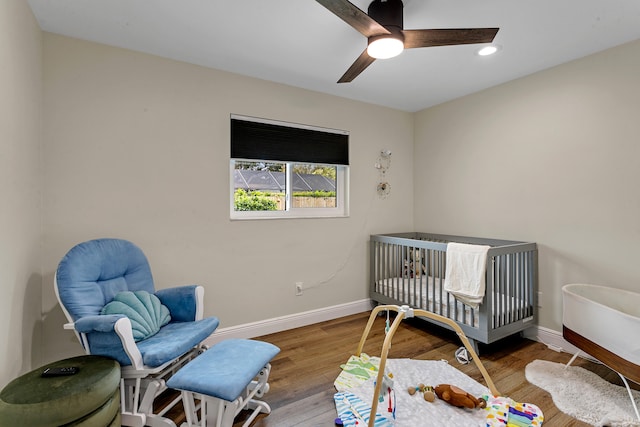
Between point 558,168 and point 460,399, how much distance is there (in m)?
2.07

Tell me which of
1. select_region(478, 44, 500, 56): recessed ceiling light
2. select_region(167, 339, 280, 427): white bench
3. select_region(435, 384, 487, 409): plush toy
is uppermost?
select_region(478, 44, 500, 56): recessed ceiling light

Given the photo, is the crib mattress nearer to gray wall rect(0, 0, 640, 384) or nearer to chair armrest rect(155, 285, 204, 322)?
gray wall rect(0, 0, 640, 384)

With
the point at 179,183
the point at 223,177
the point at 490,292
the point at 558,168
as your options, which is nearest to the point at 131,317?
the point at 179,183

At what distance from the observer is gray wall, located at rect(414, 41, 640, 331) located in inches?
89.6

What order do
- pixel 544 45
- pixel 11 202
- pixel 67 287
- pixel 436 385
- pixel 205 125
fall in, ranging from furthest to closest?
pixel 205 125 < pixel 544 45 < pixel 436 385 < pixel 67 287 < pixel 11 202

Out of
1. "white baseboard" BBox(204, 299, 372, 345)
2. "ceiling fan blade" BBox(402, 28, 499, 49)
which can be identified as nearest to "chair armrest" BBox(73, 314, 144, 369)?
"white baseboard" BBox(204, 299, 372, 345)

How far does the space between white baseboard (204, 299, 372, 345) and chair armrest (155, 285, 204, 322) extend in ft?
2.03

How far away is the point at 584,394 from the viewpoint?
192 centimetres

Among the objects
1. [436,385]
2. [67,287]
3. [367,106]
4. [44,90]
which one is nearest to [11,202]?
[67,287]

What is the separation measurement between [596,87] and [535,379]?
224 centimetres

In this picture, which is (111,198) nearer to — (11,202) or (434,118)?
(11,202)

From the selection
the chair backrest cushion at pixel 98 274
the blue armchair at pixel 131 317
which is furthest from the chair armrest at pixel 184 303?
the chair backrest cushion at pixel 98 274

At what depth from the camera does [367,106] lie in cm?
354

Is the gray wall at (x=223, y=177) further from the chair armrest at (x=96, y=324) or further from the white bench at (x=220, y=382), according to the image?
the white bench at (x=220, y=382)
